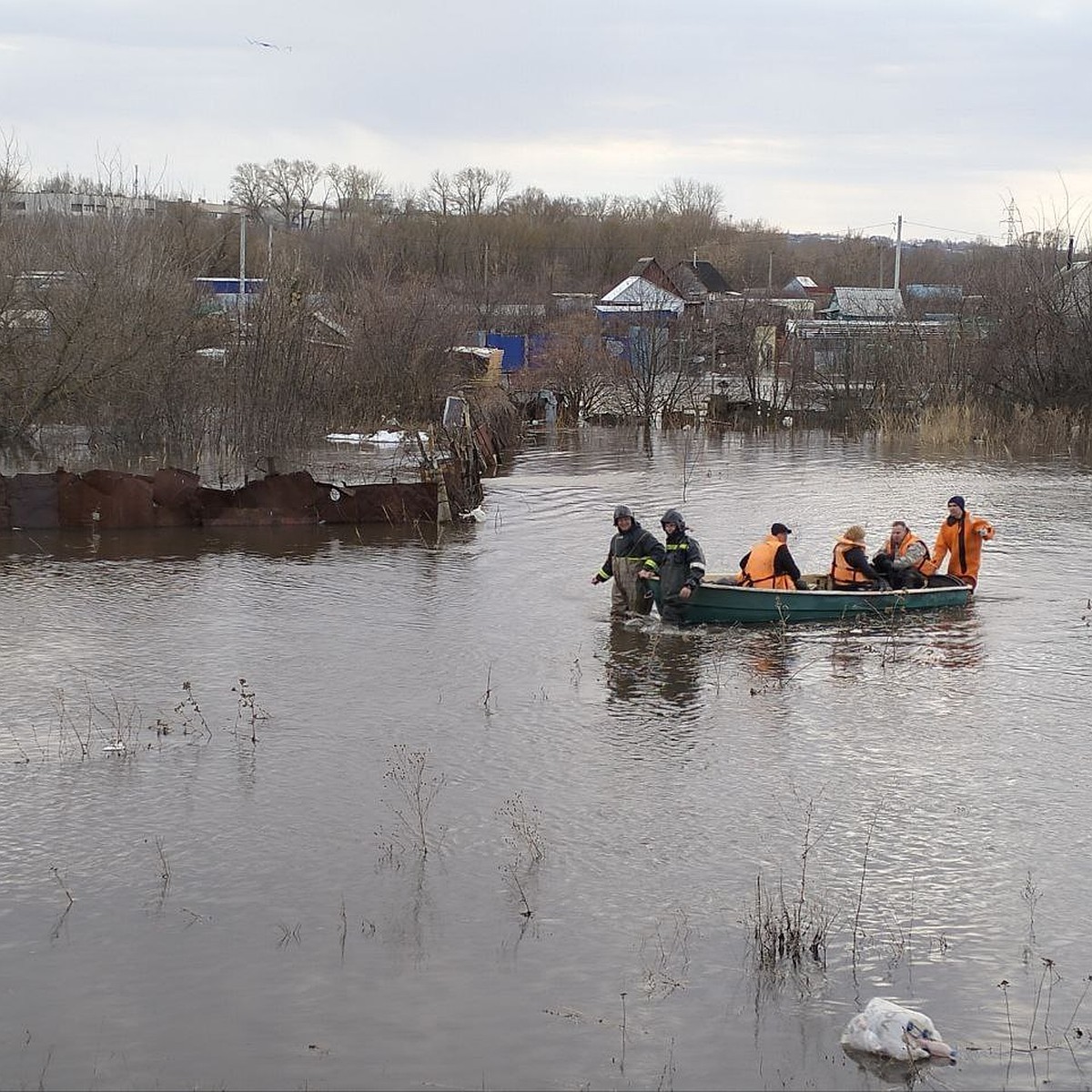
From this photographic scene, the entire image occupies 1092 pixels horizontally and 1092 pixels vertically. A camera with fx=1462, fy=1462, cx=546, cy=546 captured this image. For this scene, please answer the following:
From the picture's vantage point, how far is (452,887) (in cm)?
916

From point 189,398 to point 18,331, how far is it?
514 cm

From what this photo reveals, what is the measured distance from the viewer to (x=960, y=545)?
1742 cm

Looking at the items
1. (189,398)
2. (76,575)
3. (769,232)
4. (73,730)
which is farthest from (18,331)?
(769,232)

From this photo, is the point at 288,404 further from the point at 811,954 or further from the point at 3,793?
the point at 811,954

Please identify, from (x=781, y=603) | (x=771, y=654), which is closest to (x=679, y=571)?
(x=781, y=603)

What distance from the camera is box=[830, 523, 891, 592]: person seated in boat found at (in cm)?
1631

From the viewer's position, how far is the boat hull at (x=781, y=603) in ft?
51.8

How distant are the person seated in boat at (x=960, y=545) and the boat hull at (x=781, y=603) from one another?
980 mm

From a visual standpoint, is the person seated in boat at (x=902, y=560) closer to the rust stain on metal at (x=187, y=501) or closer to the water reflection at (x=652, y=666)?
the water reflection at (x=652, y=666)

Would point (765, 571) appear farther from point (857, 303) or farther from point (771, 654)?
point (857, 303)

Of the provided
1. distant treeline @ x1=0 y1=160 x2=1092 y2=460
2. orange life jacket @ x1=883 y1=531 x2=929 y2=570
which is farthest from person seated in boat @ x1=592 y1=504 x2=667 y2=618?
distant treeline @ x1=0 y1=160 x2=1092 y2=460

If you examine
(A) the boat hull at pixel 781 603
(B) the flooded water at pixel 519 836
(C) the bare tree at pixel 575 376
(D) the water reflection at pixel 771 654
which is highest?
(C) the bare tree at pixel 575 376

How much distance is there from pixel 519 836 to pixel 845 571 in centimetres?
752

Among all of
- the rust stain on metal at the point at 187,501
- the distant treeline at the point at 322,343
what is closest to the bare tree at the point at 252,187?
the distant treeline at the point at 322,343
